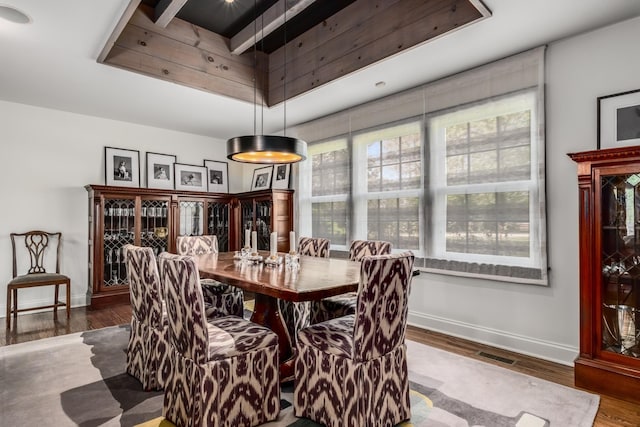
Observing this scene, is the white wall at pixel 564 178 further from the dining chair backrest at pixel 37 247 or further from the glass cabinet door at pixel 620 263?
the dining chair backrest at pixel 37 247

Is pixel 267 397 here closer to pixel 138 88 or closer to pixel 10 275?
pixel 138 88

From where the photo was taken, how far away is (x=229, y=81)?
3.73m

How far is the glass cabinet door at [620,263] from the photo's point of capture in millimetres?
2236

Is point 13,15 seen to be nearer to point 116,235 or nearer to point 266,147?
point 266,147

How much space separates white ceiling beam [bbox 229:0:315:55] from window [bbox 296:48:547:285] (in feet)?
4.87

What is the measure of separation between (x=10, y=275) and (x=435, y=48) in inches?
206

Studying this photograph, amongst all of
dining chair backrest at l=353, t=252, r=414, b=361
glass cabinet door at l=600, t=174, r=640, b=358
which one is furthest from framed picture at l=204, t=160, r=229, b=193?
glass cabinet door at l=600, t=174, r=640, b=358

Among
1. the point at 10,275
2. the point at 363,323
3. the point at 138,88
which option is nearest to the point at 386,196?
the point at 363,323

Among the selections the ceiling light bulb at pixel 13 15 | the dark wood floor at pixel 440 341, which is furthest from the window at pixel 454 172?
the ceiling light bulb at pixel 13 15

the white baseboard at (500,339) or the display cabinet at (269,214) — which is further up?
the display cabinet at (269,214)

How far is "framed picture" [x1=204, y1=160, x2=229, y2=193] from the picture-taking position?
5.88 meters

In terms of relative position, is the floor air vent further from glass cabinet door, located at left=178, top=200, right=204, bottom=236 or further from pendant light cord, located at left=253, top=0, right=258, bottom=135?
glass cabinet door, located at left=178, top=200, right=204, bottom=236

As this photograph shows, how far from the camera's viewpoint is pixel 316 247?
3582mm

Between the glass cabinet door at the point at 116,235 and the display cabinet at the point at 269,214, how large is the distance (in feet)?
5.30
